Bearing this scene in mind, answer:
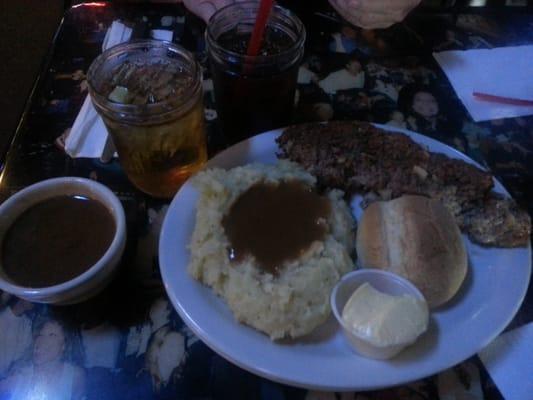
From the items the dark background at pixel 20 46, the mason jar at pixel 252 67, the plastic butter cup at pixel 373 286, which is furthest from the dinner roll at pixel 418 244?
the dark background at pixel 20 46

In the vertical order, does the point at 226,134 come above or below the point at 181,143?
below

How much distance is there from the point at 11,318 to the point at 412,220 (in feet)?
3.52

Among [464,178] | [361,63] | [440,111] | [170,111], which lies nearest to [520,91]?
[440,111]

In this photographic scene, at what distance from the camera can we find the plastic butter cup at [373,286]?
1.03 meters

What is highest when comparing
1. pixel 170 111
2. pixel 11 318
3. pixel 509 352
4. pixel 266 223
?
pixel 170 111

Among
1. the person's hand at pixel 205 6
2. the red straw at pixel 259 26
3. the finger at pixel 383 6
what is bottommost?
the person's hand at pixel 205 6

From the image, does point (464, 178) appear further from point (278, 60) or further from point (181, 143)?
point (181, 143)

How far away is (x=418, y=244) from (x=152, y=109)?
30.2 inches

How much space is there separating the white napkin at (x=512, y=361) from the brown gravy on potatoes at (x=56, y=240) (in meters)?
0.99

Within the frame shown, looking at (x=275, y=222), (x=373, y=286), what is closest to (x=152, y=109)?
(x=275, y=222)

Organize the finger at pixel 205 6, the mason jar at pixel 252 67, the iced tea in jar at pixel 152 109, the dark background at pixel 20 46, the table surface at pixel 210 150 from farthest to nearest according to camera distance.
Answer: the dark background at pixel 20 46 < the finger at pixel 205 6 < the mason jar at pixel 252 67 < the iced tea in jar at pixel 152 109 < the table surface at pixel 210 150

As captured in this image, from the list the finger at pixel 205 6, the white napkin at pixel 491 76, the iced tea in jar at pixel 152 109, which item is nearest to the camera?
the iced tea in jar at pixel 152 109

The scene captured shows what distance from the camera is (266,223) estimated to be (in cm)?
124

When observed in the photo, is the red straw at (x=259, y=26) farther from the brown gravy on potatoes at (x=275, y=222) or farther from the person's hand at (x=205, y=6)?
the person's hand at (x=205, y=6)
